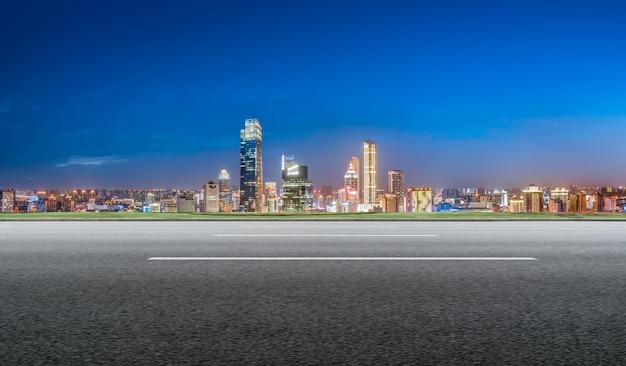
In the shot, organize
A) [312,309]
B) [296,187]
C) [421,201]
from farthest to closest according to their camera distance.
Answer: [296,187]
[421,201]
[312,309]

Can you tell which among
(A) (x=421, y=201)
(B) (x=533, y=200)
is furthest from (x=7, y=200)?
(B) (x=533, y=200)

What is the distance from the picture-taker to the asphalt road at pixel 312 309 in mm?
3172

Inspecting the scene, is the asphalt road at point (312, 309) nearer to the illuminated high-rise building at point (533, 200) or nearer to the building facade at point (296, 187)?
the illuminated high-rise building at point (533, 200)

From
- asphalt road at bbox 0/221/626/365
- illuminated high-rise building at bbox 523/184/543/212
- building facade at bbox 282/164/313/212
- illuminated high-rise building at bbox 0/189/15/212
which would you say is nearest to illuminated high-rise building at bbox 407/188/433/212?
illuminated high-rise building at bbox 523/184/543/212

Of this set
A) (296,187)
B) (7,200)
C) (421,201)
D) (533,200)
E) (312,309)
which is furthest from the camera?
(296,187)

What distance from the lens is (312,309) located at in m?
4.26

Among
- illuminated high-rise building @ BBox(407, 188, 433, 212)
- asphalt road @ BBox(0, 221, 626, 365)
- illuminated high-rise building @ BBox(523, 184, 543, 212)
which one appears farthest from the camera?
illuminated high-rise building @ BBox(523, 184, 543, 212)

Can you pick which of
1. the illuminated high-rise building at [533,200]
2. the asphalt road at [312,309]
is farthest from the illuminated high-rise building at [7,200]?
the illuminated high-rise building at [533,200]

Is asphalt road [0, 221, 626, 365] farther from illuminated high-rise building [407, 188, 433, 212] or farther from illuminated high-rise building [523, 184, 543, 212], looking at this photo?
illuminated high-rise building [523, 184, 543, 212]

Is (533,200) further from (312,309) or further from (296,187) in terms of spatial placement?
(296,187)

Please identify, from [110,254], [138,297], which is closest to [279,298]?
[138,297]

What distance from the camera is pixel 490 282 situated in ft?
17.9

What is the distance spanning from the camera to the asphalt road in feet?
10.4

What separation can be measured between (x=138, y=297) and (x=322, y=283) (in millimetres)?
1997
